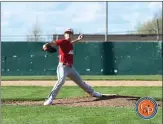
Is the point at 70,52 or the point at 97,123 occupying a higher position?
the point at 70,52

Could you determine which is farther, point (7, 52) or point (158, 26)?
point (158, 26)

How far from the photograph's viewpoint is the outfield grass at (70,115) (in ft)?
25.6

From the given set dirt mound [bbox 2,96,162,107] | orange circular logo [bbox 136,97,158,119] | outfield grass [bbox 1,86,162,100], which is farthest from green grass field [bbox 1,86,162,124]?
outfield grass [bbox 1,86,162,100]

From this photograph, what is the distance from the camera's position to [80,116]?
8.41 metres

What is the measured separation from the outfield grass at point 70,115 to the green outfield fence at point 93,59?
20.6 m

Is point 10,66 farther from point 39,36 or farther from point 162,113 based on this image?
point 162,113

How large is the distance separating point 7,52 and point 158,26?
1681cm

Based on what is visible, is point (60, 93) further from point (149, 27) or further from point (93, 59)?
point (149, 27)

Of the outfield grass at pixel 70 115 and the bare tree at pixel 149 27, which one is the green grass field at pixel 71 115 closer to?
the outfield grass at pixel 70 115

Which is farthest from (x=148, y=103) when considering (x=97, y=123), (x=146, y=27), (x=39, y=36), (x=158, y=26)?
(x=146, y=27)

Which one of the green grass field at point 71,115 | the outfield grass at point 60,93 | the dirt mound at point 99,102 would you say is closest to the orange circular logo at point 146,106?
the green grass field at point 71,115

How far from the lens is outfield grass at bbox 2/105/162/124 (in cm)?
779

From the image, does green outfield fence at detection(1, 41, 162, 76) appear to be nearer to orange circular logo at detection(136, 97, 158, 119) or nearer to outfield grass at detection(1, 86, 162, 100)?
outfield grass at detection(1, 86, 162, 100)

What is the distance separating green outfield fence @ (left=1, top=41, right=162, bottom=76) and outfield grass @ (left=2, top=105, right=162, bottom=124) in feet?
67.5
